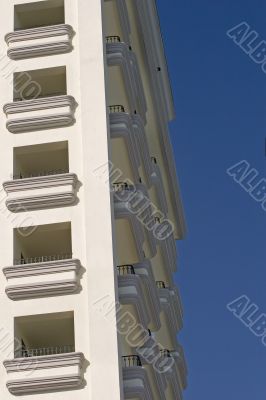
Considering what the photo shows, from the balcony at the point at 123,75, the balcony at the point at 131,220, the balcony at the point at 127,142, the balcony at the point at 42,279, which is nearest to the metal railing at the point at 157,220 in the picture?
the balcony at the point at 127,142

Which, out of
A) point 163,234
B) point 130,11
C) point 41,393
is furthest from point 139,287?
point 130,11

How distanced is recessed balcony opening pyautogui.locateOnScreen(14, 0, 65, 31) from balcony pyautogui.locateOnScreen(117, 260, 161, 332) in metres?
9.11

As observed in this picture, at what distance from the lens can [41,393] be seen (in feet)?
94.5

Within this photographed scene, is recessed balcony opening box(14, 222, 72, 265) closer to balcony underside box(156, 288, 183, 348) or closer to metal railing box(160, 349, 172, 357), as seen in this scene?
metal railing box(160, 349, 172, 357)

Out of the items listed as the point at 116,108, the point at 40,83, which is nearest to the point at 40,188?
the point at 40,83

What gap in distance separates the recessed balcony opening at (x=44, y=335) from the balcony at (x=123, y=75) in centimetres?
889

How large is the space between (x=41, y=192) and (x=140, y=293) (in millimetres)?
4270

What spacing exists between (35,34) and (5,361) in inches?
454

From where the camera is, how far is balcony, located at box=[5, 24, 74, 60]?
34.8 meters

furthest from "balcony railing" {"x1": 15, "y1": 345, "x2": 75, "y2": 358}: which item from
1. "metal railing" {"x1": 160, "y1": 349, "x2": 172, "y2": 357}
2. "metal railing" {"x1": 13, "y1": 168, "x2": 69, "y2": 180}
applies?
"metal railing" {"x1": 160, "y1": 349, "x2": 172, "y2": 357}

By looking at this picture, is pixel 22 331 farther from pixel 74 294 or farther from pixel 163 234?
pixel 163 234

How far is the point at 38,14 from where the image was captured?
36.5 m

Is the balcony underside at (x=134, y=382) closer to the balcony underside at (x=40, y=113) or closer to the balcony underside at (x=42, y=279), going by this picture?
the balcony underside at (x=42, y=279)

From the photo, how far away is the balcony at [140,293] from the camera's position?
103ft
